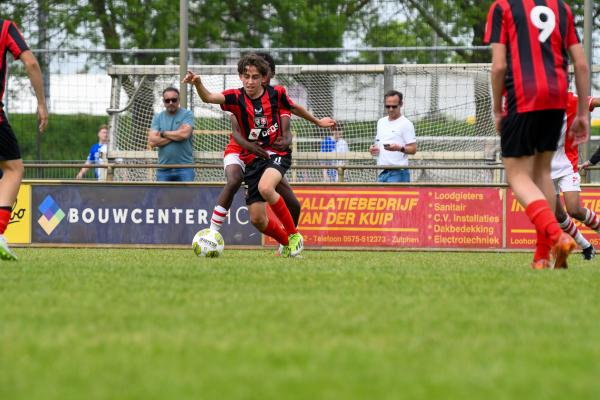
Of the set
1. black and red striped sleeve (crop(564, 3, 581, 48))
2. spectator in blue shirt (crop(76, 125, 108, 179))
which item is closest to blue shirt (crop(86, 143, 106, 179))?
spectator in blue shirt (crop(76, 125, 108, 179))

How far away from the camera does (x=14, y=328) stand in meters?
4.79

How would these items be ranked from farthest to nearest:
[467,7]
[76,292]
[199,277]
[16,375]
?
[467,7] → [199,277] → [76,292] → [16,375]

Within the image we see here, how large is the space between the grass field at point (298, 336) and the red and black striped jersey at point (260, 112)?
10.6ft

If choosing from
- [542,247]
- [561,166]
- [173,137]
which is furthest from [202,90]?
[173,137]

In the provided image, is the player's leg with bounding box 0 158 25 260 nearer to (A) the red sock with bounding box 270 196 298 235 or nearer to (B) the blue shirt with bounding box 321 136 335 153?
(A) the red sock with bounding box 270 196 298 235

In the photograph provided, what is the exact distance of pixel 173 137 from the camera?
14.2 m

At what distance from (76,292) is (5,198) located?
9.49 feet

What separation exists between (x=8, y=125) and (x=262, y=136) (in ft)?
8.43

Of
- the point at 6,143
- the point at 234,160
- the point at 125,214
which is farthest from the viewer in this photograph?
the point at 125,214

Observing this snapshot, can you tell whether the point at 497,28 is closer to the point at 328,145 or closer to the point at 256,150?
the point at 256,150

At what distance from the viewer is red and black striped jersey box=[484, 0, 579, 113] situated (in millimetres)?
7793

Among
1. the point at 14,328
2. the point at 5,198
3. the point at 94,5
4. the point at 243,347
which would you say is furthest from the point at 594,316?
the point at 94,5

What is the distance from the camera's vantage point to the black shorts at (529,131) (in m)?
7.88

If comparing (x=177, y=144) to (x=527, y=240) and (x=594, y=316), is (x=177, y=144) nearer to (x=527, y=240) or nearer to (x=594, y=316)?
(x=527, y=240)
